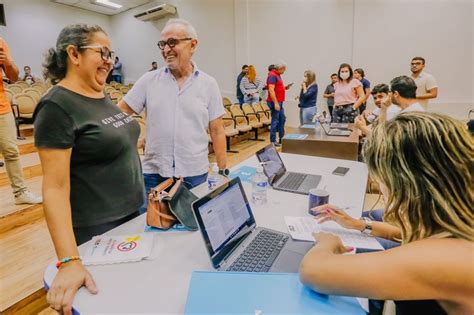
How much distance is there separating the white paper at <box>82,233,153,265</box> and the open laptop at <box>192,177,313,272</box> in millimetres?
246

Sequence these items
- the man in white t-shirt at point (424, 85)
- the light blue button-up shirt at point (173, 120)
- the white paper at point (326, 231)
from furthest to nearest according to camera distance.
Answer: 1. the man in white t-shirt at point (424, 85)
2. the light blue button-up shirt at point (173, 120)
3. the white paper at point (326, 231)

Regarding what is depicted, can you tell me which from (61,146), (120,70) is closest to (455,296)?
(61,146)

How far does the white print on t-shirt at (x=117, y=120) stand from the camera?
45.7 inches

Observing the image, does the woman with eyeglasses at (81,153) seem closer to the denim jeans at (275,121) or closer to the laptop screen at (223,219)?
the laptop screen at (223,219)

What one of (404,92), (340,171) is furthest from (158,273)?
(404,92)

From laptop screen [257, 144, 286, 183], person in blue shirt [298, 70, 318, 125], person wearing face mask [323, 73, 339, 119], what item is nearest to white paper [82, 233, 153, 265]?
laptop screen [257, 144, 286, 183]

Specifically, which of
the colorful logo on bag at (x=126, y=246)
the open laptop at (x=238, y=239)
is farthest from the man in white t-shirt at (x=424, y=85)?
the colorful logo on bag at (x=126, y=246)

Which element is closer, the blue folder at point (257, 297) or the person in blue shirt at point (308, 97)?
the blue folder at point (257, 297)

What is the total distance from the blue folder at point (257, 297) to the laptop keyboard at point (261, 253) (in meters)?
0.11

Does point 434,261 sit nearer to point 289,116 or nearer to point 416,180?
point 416,180

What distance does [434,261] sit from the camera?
675 millimetres

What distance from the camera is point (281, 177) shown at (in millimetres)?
1897

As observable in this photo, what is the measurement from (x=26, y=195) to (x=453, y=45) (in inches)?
303

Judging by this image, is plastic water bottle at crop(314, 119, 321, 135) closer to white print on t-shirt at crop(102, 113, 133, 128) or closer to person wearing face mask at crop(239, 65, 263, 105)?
white print on t-shirt at crop(102, 113, 133, 128)
